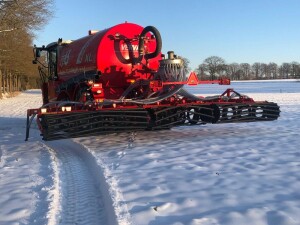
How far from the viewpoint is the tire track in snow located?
168 inches

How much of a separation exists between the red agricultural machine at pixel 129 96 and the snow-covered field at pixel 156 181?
513mm

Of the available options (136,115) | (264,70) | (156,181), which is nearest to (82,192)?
(156,181)

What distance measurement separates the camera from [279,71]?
130m

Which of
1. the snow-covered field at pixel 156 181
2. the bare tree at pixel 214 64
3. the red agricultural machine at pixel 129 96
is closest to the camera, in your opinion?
the snow-covered field at pixel 156 181

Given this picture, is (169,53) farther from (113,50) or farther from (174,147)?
(174,147)

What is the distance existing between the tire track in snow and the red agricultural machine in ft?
2.41

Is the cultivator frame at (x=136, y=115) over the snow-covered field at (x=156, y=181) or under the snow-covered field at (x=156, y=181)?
over

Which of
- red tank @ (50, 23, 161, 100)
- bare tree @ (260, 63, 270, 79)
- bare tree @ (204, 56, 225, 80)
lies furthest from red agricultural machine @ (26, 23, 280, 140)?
bare tree @ (260, 63, 270, 79)

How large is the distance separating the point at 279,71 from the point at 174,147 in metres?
129

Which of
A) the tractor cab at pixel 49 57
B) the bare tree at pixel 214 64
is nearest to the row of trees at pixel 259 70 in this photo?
the bare tree at pixel 214 64

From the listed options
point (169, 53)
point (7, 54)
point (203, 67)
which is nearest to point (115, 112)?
point (169, 53)

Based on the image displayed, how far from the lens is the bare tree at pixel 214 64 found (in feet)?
303

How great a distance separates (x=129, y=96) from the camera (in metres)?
9.87

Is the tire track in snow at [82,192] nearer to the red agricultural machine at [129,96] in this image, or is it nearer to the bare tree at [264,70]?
the red agricultural machine at [129,96]
